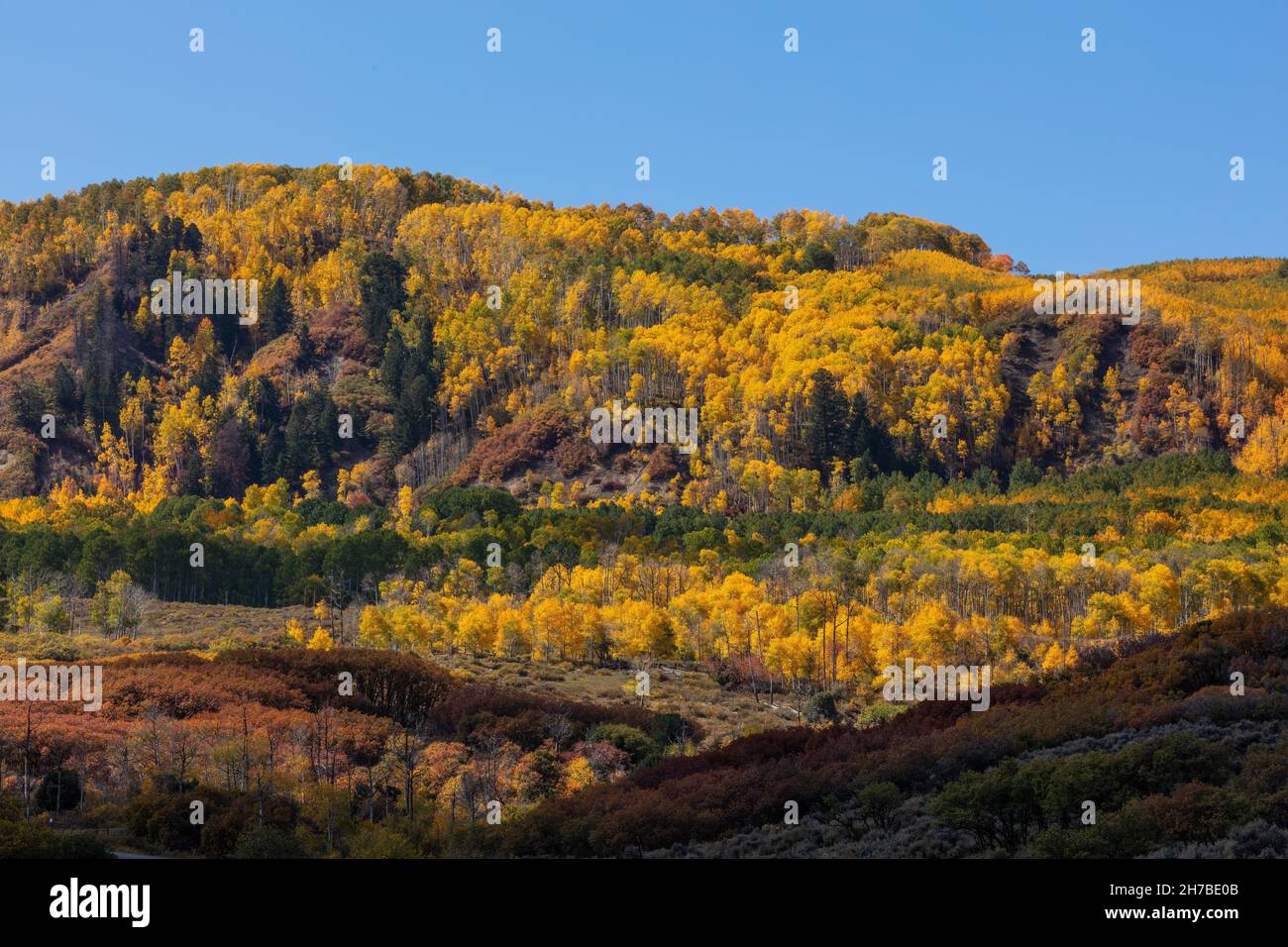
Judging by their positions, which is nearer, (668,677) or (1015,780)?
(1015,780)

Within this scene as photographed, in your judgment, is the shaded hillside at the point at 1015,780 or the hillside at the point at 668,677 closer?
the shaded hillside at the point at 1015,780

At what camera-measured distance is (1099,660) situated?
8619 cm

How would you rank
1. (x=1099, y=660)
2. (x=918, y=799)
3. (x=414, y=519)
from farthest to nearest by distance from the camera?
(x=414, y=519) < (x=1099, y=660) < (x=918, y=799)

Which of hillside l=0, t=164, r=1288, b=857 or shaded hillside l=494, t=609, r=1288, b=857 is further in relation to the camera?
hillside l=0, t=164, r=1288, b=857

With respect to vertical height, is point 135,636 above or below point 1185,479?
below

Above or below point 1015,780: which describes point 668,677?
below

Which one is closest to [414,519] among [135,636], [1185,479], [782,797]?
[135,636]
